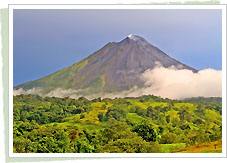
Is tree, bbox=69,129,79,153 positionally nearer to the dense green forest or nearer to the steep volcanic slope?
the dense green forest

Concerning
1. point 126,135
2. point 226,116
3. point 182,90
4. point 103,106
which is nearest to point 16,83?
point 103,106

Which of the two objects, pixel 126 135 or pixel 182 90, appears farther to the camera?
pixel 182 90

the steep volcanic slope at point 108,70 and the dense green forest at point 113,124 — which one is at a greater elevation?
the steep volcanic slope at point 108,70

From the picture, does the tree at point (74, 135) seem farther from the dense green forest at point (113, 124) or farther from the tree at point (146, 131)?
the tree at point (146, 131)

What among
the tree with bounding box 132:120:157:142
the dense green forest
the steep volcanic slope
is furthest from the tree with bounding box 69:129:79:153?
the steep volcanic slope

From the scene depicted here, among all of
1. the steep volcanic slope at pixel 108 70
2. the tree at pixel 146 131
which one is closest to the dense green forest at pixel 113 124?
the tree at pixel 146 131
